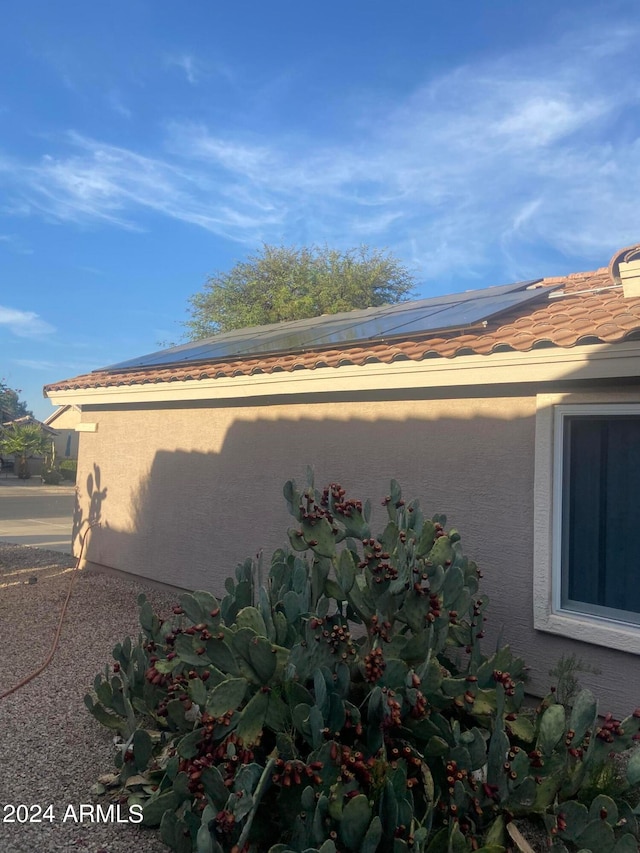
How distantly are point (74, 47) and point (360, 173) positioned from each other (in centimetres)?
1507

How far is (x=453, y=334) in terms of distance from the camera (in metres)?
6.13

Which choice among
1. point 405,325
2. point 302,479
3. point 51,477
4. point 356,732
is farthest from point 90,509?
point 51,477

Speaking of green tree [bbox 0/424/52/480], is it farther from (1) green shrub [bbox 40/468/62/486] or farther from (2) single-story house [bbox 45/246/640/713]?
(2) single-story house [bbox 45/246/640/713]

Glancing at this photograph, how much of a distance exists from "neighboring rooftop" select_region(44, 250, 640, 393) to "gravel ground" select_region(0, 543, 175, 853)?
2913 millimetres

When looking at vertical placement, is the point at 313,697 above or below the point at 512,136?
below

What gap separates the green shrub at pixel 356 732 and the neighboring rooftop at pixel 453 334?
180 centimetres

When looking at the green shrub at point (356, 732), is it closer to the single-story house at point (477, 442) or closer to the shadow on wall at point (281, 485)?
the single-story house at point (477, 442)

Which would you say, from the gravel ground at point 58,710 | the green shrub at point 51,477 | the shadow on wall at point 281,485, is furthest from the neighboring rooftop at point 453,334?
the green shrub at point 51,477

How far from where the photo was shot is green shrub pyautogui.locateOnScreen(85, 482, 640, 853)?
3287 millimetres

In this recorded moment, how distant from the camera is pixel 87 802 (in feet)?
13.5

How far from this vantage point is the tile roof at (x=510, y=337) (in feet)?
16.5

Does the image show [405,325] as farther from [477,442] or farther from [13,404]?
[13,404]

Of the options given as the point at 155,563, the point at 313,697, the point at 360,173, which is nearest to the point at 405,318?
the point at 155,563

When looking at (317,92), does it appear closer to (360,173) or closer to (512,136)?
(512,136)
